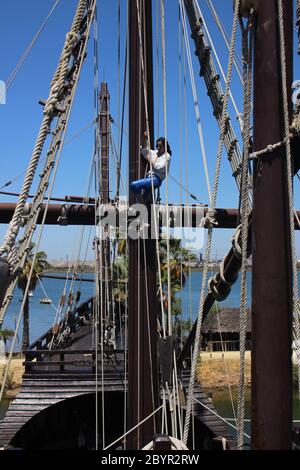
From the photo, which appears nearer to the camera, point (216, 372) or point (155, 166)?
point (155, 166)

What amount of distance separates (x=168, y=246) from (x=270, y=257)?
2670 millimetres

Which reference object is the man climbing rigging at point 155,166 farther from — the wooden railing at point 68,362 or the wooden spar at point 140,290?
the wooden railing at point 68,362

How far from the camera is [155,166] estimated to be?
5.75 metres

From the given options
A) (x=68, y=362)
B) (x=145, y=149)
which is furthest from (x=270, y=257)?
(x=68, y=362)

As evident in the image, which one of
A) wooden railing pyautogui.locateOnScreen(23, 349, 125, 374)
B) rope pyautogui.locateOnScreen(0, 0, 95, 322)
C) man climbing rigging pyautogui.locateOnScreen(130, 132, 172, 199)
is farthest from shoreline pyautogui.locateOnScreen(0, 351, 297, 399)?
rope pyautogui.locateOnScreen(0, 0, 95, 322)

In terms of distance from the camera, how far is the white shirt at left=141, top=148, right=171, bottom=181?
18.8 ft

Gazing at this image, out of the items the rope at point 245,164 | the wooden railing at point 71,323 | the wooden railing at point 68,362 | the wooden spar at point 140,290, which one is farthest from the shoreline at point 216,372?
the rope at point 245,164

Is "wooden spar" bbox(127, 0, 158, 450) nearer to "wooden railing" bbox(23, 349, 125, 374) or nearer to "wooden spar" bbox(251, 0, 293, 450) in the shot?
"wooden spar" bbox(251, 0, 293, 450)

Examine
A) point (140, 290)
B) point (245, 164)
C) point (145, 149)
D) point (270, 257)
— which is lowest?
point (140, 290)

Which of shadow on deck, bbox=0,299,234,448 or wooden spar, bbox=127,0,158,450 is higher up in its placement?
wooden spar, bbox=127,0,158,450

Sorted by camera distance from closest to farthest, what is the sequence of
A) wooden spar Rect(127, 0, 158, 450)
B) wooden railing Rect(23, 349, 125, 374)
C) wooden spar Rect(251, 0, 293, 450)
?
wooden spar Rect(251, 0, 293, 450) < wooden spar Rect(127, 0, 158, 450) < wooden railing Rect(23, 349, 125, 374)

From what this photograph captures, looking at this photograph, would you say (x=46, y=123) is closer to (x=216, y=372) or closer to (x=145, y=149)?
(x=145, y=149)

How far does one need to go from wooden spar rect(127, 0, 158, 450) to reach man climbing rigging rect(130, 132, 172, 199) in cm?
16

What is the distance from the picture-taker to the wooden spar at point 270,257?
276cm
